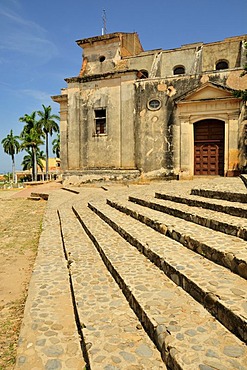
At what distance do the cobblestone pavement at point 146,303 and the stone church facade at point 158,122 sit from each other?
1039 cm

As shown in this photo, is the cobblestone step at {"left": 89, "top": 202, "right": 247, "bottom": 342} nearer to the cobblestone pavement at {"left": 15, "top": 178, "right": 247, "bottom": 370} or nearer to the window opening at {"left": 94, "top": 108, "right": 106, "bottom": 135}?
the cobblestone pavement at {"left": 15, "top": 178, "right": 247, "bottom": 370}

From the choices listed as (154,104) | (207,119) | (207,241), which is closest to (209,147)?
(207,119)

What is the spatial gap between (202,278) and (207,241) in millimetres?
963

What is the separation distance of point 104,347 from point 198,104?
14319 millimetres

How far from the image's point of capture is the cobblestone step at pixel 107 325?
2375 mm

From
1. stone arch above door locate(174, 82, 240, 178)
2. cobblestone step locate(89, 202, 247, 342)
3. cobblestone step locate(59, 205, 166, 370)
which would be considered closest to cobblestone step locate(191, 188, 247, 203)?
cobblestone step locate(89, 202, 247, 342)

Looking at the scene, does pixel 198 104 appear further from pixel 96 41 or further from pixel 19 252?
pixel 19 252

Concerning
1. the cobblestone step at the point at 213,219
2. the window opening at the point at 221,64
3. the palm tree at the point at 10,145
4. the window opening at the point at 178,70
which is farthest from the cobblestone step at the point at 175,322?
the palm tree at the point at 10,145

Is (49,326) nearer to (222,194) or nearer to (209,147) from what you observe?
(222,194)

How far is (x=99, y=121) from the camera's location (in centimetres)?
1738

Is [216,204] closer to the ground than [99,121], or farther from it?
closer to the ground

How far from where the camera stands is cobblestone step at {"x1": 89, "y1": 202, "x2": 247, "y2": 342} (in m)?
2.42

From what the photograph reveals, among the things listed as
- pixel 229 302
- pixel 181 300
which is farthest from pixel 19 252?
pixel 229 302

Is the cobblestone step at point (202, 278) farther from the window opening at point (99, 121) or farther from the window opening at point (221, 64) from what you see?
the window opening at point (221, 64)
